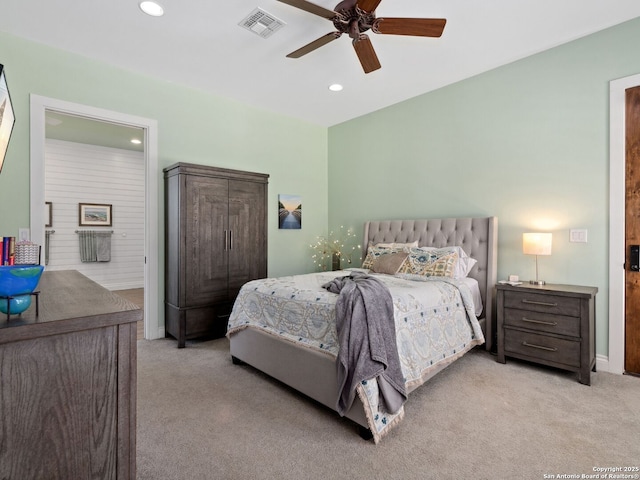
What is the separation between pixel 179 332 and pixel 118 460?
277cm

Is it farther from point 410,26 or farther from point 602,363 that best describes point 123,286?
point 602,363

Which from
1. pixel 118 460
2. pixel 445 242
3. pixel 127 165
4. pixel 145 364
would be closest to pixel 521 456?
pixel 118 460

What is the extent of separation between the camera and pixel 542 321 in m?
2.91

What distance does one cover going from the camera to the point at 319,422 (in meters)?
2.16

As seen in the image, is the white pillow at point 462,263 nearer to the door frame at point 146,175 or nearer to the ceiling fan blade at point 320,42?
the ceiling fan blade at point 320,42

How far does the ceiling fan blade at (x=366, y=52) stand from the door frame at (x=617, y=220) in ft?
6.92

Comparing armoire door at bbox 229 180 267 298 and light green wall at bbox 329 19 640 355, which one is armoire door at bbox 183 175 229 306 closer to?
armoire door at bbox 229 180 267 298

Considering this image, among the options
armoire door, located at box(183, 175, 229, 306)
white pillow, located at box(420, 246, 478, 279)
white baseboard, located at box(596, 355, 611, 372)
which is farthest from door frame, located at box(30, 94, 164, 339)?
white baseboard, located at box(596, 355, 611, 372)

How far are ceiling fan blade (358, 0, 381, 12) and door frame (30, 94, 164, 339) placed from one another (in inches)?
107

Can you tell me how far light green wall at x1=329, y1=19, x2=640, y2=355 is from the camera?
2996 mm

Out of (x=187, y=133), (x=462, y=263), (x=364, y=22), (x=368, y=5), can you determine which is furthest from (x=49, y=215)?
(x=462, y=263)

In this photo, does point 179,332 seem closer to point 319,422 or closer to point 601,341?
point 319,422

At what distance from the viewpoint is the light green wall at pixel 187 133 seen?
10.1ft

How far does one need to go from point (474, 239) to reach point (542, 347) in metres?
1.24
